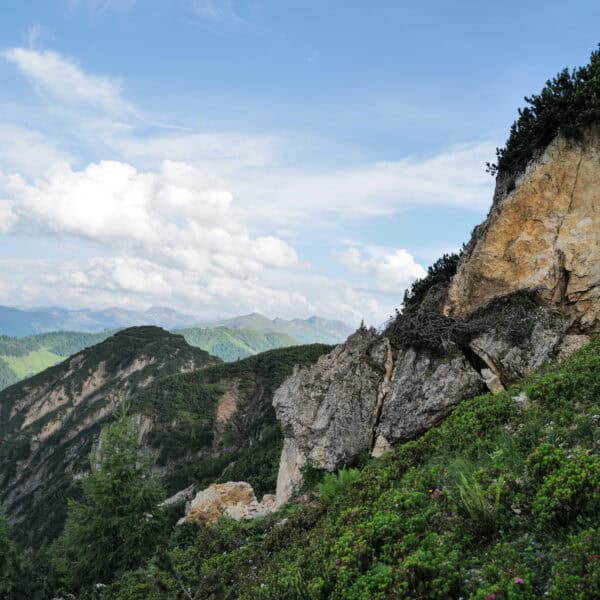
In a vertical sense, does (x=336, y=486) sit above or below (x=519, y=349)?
below

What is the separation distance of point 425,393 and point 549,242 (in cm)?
815

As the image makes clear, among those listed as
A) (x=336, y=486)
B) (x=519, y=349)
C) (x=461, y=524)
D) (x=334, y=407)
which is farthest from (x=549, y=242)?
(x=461, y=524)

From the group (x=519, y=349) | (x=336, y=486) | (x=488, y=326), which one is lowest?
(x=336, y=486)

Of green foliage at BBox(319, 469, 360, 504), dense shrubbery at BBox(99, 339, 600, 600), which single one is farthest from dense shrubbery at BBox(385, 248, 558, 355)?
green foliage at BBox(319, 469, 360, 504)

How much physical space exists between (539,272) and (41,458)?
167212 millimetres

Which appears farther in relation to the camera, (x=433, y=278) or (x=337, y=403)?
(x=433, y=278)

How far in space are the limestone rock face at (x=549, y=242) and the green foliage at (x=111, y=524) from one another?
48.2ft

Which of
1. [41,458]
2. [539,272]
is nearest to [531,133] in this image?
→ [539,272]

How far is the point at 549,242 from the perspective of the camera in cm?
1712

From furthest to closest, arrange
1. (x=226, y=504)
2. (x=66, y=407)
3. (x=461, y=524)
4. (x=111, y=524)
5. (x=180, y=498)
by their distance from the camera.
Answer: (x=66, y=407) → (x=180, y=498) → (x=226, y=504) → (x=111, y=524) → (x=461, y=524)

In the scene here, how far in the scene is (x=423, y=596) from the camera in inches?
216

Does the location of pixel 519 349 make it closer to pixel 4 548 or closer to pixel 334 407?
pixel 334 407

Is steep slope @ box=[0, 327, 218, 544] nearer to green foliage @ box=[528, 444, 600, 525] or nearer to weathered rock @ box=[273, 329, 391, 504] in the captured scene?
weathered rock @ box=[273, 329, 391, 504]

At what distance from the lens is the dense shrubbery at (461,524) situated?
537 cm
